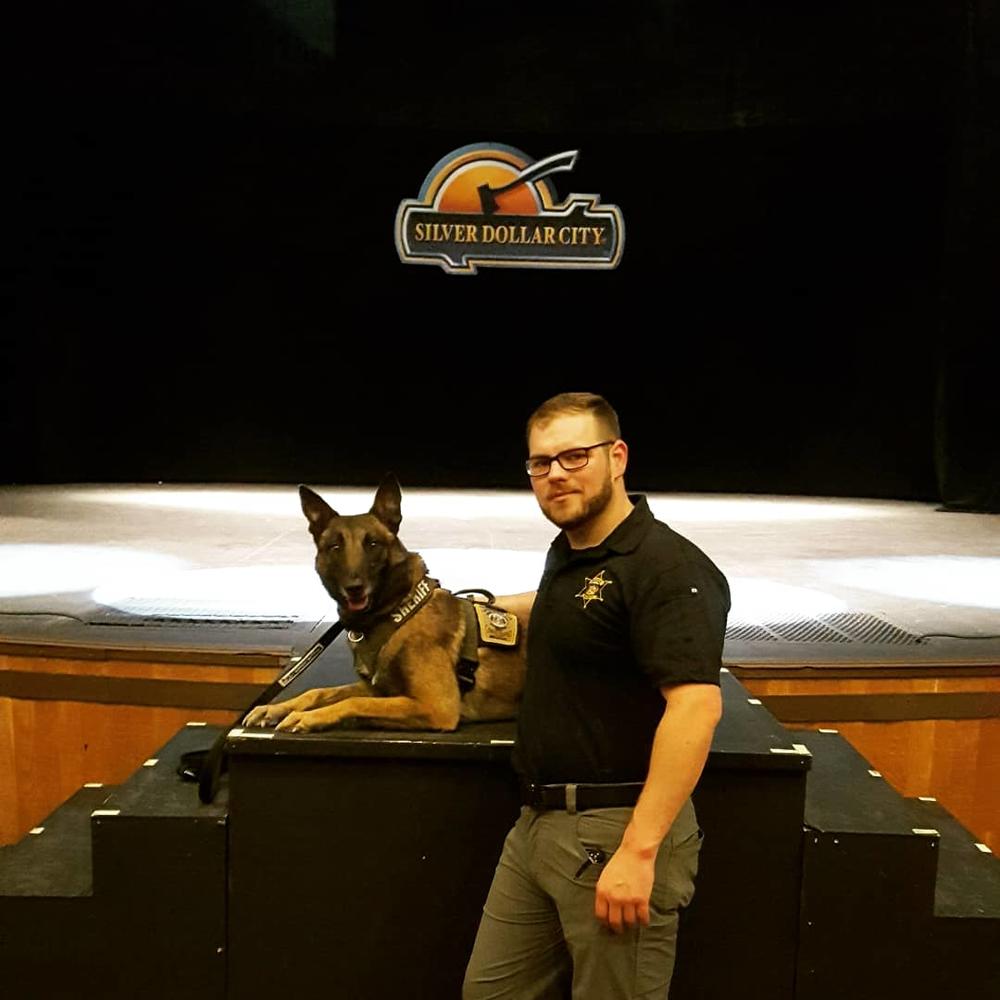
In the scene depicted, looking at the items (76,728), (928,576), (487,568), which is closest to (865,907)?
(76,728)

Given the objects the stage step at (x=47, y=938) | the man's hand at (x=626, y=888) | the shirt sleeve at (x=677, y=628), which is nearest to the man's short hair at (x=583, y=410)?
the shirt sleeve at (x=677, y=628)

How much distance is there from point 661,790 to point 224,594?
2809 mm

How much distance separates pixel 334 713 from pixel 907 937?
4.06ft

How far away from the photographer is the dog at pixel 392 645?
6.73 ft

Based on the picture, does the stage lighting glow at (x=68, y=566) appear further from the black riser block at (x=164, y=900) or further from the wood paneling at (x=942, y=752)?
the wood paneling at (x=942, y=752)

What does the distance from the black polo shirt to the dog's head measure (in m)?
0.44

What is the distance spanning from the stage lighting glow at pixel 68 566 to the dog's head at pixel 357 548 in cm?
229

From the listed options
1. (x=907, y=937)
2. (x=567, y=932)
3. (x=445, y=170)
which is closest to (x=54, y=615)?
(x=567, y=932)

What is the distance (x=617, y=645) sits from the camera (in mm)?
1629

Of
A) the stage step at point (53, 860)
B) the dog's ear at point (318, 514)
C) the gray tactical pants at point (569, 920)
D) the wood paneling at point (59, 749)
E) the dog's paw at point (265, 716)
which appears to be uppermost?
the dog's ear at point (318, 514)

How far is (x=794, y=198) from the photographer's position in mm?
9875

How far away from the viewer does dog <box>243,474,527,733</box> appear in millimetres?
2053

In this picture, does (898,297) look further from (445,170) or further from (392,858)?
(392,858)

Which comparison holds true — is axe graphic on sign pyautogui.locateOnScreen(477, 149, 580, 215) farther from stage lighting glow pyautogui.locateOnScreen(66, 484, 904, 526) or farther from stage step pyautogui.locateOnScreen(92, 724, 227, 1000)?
stage step pyautogui.locateOnScreen(92, 724, 227, 1000)
